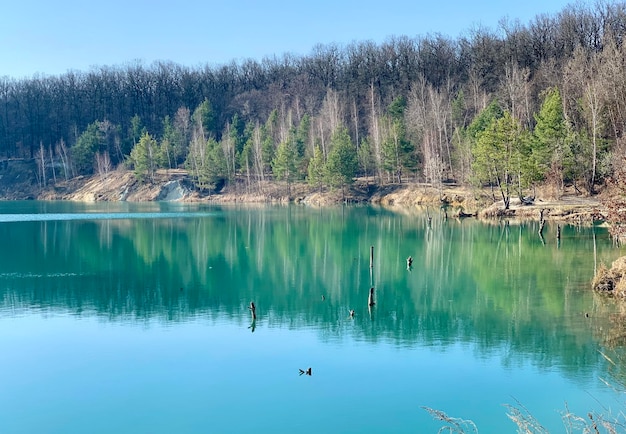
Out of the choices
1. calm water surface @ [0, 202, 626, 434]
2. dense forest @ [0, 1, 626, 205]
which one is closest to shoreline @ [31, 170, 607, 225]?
dense forest @ [0, 1, 626, 205]

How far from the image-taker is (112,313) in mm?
25891

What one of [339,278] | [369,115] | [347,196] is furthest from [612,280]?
[369,115]

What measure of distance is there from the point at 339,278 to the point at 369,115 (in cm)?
7737

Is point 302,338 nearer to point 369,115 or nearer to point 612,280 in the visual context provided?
point 612,280

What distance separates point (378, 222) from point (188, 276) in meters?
27.8

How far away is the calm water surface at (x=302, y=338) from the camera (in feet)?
50.5

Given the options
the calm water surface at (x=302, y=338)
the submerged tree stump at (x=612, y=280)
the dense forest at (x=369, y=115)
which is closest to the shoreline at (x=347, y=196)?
the dense forest at (x=369, y=115)

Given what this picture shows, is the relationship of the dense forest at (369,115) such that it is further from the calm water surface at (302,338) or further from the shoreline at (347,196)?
the calm water surface at (302,338)

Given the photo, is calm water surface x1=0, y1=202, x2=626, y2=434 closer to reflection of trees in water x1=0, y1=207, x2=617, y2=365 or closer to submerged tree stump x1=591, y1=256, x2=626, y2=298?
reflection of trees in water x1=0, y1=207, x2=617, y2=365

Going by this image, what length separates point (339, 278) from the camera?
32.5 m

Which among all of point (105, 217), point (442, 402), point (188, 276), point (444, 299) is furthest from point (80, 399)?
point (105, 217)

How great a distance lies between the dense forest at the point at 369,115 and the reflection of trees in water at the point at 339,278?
14361 mm

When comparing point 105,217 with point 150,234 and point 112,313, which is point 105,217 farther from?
point 112,313

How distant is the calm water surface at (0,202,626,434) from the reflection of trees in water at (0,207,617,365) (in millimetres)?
143
